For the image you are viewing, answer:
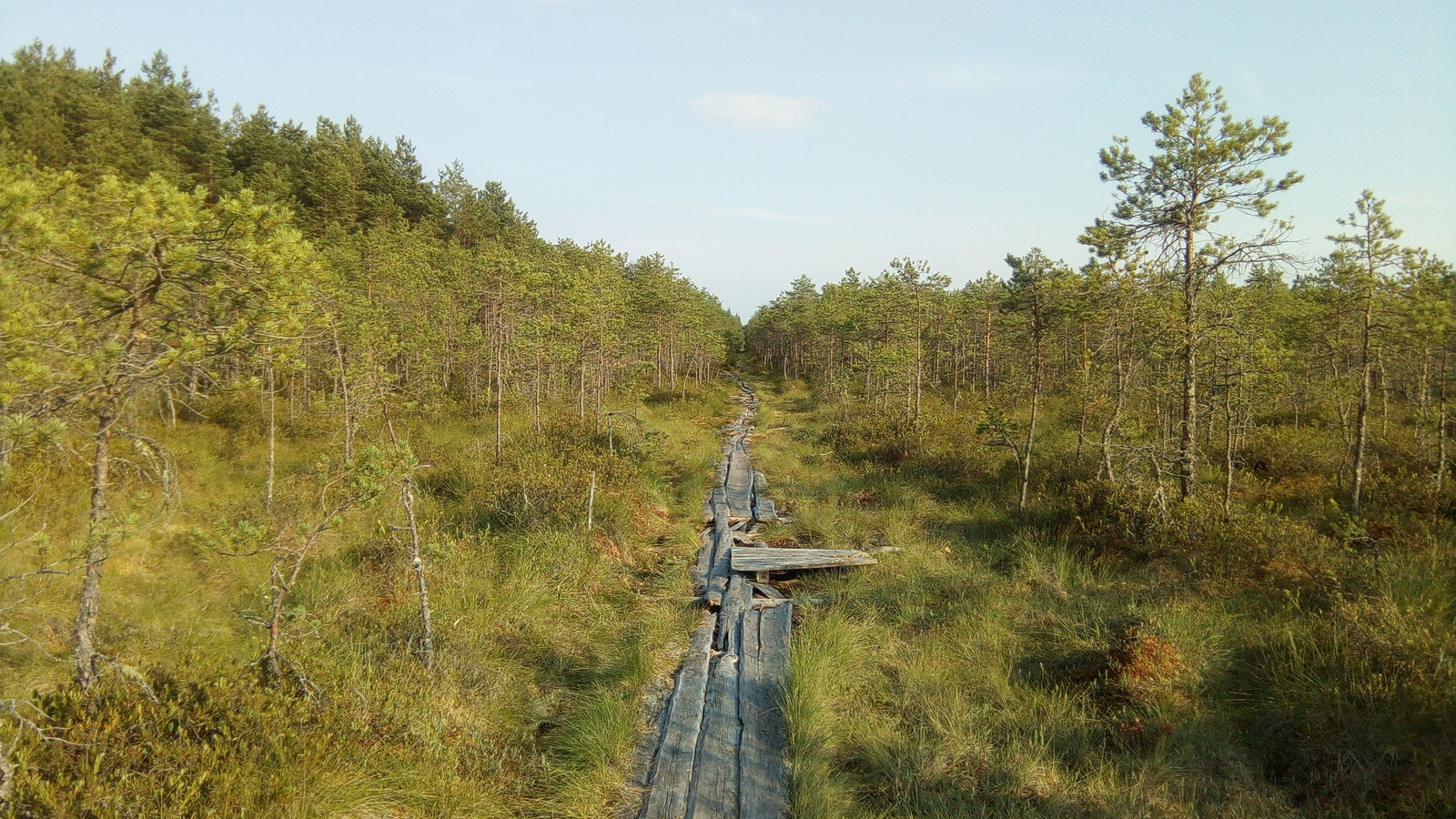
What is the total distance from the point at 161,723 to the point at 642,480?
9.23 m

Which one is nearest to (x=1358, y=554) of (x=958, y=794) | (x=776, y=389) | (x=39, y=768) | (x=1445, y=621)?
(x=1445, y=621)

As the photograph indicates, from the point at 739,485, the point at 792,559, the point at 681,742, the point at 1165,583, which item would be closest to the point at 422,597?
the point at 681,742

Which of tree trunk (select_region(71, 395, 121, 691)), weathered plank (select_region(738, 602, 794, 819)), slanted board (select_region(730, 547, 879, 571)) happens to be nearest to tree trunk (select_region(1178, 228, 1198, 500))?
slanted board (select_region(730, 547, 879, 571))

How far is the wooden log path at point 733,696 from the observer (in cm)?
439

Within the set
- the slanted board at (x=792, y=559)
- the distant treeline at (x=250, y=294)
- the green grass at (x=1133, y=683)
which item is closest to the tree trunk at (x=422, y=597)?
the distant treeline at (x=250, y=294)

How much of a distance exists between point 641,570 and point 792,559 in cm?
218

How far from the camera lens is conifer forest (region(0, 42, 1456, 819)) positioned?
13.2 feet

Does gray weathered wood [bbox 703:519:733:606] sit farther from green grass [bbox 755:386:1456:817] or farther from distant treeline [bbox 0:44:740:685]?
distant treeline [bbox 0:44:740:685]

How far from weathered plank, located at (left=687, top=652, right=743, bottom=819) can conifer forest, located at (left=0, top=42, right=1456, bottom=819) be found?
0.23 meters

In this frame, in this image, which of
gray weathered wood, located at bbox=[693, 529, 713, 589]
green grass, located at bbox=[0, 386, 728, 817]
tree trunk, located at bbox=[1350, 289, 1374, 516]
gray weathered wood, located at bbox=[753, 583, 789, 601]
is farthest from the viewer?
gray weathered wood, located at bbox=[693, 529, 713, 589]

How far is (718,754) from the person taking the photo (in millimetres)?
4859

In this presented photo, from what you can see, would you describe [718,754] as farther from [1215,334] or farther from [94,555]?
[1215,334]

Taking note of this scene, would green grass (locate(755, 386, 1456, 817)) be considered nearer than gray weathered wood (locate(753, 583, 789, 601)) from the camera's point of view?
Yes

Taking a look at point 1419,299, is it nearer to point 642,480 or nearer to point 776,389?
point 642,480
